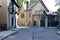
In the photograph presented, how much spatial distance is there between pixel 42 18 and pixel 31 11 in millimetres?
4368

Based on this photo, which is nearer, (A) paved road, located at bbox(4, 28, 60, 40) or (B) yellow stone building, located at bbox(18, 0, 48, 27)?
(A) paved road, located at bbox(4, 28, 60, 40)

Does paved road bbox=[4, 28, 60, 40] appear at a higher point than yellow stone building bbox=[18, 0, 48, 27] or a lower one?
lower

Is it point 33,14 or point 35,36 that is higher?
point 33,14

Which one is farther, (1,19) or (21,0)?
(21,0)

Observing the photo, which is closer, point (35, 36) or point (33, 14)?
point (35, 36)

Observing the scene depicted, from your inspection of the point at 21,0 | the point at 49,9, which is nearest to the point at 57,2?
the point at 49,9

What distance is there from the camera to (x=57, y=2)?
40.2 meters

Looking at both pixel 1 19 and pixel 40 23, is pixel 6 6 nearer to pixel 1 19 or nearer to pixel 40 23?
pixel 1 19

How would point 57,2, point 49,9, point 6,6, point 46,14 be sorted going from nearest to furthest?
point 6,6 < point 57,2 < point 46,14 < point 49,9

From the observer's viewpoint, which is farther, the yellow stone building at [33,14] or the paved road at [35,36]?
the yellow stone building at [33,14]

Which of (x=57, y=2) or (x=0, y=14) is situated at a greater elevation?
(x=57, y=2)

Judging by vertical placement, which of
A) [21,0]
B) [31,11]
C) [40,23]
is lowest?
[40,23]

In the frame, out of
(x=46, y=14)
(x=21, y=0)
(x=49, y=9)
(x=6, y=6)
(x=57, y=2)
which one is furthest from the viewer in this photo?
(x=21, y=0)

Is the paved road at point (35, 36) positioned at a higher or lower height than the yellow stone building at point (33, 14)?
lower
